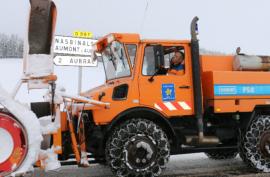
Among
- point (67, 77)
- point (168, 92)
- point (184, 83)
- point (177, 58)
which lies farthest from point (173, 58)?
point (67, 77)

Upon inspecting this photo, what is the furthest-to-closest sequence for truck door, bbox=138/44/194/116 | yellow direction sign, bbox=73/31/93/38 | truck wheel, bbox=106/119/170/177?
yellow direction sign, bbox=73/31/93/38 < truck door, bbox=138/44/194/116 < truck wheel, bbox=106/119/170/177

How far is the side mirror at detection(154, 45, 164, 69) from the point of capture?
6.50 m

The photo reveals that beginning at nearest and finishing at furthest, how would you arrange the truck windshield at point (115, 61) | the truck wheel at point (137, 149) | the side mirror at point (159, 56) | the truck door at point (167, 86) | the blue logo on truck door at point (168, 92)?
the truck wheel at point (137, 149), the side mirror at point (159, 56), the truck door at point (167, 86), the blue logo on truck door at point (168, 92), the truck windshield at point (115, 61)

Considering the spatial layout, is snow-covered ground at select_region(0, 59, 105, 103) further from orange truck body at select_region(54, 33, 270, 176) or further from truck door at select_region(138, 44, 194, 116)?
truck door at select_region(138, 44, 194, 116)

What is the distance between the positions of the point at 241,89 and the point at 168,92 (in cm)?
146

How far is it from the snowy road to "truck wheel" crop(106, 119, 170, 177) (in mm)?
947

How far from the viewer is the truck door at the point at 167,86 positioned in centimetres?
665

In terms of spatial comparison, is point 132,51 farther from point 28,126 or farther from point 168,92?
point 28,126

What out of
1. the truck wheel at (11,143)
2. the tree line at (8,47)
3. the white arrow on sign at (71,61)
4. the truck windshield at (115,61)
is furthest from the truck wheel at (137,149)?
the tree line at (8,47)

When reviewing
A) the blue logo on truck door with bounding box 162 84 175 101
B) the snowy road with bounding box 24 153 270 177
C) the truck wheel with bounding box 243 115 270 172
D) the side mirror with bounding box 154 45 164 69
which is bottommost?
the snowy road with bounding box 24 153 270 177

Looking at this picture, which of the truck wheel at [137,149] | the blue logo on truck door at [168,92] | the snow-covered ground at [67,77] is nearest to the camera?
the truck wheel at [137,149]

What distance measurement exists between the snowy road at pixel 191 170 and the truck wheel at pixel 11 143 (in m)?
1.85

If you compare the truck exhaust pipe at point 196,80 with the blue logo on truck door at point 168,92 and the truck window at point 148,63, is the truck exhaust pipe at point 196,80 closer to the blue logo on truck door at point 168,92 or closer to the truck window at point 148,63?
the blue logo on truck door at point 168,92

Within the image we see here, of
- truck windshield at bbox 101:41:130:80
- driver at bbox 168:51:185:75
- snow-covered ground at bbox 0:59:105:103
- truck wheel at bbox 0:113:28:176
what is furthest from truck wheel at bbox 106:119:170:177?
snow-covered ground at bbox 0:59:105:103
